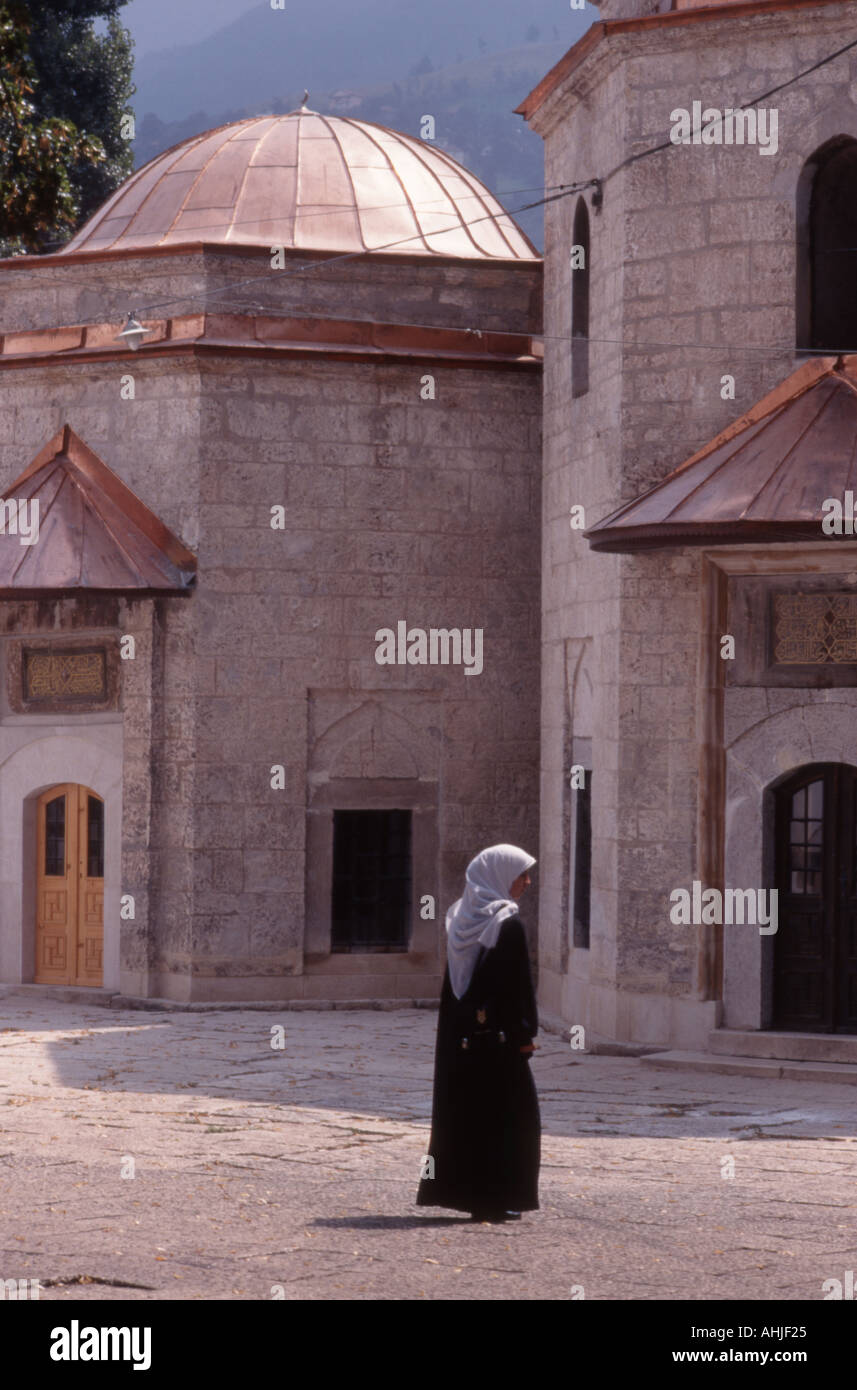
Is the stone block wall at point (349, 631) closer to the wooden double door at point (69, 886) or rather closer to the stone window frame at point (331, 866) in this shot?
the stone window frame at point (331, 866)

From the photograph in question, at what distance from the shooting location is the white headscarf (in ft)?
26.8

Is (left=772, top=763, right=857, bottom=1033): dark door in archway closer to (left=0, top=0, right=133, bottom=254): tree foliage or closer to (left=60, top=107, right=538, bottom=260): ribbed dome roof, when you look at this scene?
(left=60, top=107, right=538, bottom=260): ribbed dome roof

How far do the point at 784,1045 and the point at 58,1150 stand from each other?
17.1 feet

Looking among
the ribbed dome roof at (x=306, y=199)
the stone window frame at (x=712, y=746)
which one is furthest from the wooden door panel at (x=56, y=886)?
the stone window frame at (x=712, y=746)

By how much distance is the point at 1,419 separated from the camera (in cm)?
1748

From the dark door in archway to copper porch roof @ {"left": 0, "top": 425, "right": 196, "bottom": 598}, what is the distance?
17.8 ft

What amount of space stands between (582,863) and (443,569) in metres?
2.98

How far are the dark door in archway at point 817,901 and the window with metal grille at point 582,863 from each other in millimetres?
1906

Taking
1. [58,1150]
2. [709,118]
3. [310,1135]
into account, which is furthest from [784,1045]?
[709,118]

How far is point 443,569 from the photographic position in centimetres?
1656

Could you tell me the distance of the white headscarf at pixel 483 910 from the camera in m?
8.16

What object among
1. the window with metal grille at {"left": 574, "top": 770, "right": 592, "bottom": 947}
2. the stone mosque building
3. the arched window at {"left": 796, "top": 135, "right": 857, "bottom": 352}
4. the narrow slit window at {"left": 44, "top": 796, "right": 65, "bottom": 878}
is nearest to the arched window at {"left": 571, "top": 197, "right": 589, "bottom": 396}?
the stone mosque building

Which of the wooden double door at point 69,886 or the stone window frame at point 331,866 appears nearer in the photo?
the stone window frame at point 331,866

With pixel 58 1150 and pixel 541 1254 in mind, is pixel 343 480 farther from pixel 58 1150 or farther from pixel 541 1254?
pixel 541 1254
